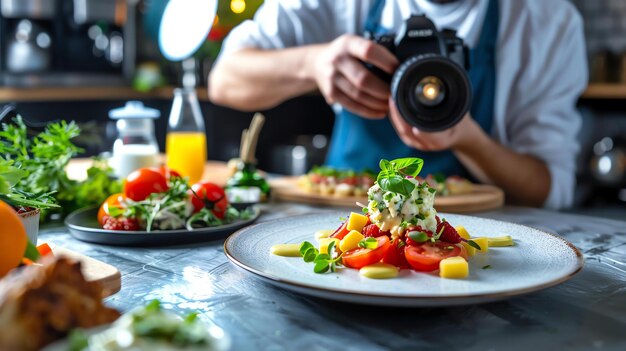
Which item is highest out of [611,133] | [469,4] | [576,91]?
[469,4]

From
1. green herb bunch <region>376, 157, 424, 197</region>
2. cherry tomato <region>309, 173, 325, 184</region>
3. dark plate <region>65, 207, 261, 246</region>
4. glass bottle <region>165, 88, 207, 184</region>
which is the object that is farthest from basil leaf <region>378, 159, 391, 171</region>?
glass bottle <region>165, 88, 207, 184</region>

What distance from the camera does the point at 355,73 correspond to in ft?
4.55

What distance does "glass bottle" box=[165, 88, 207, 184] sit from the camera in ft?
5.24

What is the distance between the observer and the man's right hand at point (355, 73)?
132 centimetres

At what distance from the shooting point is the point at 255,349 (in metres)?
0.56

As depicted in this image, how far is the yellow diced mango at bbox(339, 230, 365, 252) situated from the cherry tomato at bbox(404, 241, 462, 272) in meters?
0.05

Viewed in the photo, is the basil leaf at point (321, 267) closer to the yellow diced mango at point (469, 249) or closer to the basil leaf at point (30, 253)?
the yellow diced mango at point (469, 249)

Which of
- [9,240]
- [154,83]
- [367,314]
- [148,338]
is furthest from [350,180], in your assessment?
[154,83]

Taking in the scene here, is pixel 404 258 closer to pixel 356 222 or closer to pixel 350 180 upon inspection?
pixel 356 222

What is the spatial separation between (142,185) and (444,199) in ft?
1.94

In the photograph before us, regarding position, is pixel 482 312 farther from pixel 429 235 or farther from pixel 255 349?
pixel 255 349

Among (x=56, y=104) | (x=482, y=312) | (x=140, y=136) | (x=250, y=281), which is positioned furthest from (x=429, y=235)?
(x=56, y=104)

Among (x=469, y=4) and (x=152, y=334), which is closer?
(x=152, y=334)

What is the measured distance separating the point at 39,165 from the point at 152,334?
2.39 feet
